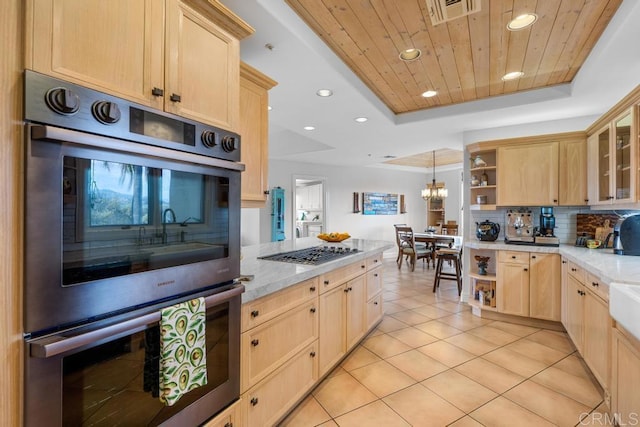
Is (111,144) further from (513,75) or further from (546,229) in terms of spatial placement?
(546,229)

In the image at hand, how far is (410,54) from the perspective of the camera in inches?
93.4

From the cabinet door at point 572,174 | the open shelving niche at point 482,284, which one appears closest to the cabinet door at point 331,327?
the open shelving niche at point 482,284

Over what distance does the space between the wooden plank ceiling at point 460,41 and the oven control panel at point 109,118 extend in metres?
1.16

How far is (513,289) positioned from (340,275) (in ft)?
7.39

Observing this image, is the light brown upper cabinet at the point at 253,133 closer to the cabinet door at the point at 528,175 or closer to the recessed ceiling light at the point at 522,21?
the recessed ceiling light at the point at 522,21

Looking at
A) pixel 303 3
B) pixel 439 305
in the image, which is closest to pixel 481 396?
pixel 439 305

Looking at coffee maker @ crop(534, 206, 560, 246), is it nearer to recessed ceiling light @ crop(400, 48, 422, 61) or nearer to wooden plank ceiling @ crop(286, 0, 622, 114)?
wooden plank ceiling @ crop(286, 0, 622, 114)

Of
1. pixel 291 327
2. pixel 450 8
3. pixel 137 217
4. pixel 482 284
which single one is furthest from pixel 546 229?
pixel 137 217

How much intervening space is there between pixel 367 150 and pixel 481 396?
4125mm

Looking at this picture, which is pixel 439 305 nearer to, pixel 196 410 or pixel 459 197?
pixel 196 410

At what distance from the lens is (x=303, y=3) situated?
1787 millimetres

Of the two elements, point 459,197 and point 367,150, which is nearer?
point 367,150

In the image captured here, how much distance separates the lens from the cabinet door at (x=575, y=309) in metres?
2.43

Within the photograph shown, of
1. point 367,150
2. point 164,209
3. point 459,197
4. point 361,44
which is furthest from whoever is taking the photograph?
point 459,197
